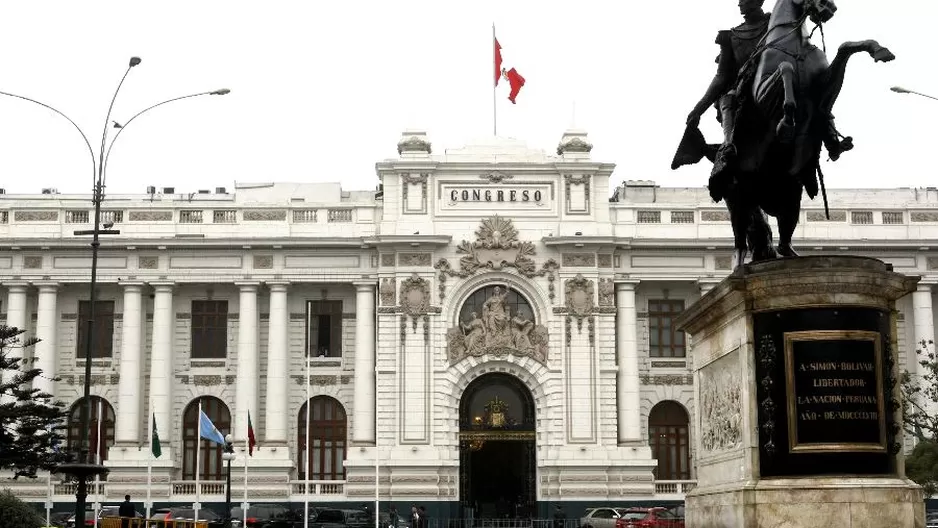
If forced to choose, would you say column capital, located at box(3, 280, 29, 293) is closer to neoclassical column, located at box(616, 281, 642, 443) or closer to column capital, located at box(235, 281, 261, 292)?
column capital, located at box(235, 281, 261, 292)

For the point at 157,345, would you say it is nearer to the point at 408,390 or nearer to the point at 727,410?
the point at 408,390

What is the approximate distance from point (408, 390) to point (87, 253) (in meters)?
15.2

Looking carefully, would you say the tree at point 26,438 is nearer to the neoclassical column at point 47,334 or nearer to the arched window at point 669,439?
the neoclassical column at point 47,334

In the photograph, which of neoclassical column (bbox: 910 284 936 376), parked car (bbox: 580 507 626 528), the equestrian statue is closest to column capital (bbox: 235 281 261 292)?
parked car (bbox: 580 507 626 528)

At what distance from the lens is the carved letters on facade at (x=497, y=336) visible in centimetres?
5544

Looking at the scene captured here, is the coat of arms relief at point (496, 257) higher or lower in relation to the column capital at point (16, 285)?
higher

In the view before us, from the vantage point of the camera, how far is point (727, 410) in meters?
14.7

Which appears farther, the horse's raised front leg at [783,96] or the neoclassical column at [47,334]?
the neoclassical column at [47,334]

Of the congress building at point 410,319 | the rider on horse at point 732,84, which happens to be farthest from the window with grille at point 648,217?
the rider on horse at point 732,84

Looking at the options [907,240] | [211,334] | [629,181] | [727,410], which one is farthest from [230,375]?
[727,410]

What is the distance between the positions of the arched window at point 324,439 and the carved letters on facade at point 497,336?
6.00 meters

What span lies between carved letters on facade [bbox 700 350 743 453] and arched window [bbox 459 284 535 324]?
40.0 metres

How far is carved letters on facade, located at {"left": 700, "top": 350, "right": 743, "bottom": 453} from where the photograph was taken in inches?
563

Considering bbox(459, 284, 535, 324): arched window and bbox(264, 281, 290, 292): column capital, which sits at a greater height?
bbox(264, 281, 290, 292): column capital
